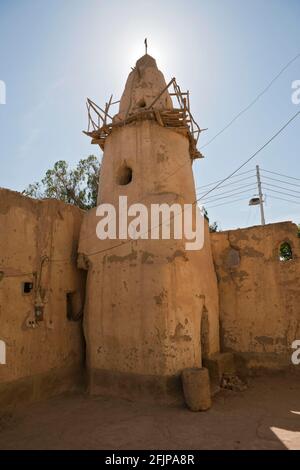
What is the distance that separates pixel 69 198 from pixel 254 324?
12.4 meters

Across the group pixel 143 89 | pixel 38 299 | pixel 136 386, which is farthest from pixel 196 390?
pixel 143 89

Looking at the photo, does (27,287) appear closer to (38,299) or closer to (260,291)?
(38,299)

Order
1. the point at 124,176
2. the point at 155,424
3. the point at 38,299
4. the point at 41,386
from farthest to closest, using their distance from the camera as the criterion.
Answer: the point at 124,176 < the point at 38,299 < the point at 41,386 < the point at 155,424

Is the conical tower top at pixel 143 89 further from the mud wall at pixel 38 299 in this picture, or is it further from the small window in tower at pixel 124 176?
the mud wall at pixel 38 299

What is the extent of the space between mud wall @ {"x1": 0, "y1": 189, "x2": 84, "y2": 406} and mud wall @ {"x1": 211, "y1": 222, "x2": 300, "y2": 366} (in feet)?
15.7

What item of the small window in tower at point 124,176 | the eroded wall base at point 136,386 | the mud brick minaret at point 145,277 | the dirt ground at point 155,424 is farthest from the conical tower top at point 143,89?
the dirt ground at point 155,424

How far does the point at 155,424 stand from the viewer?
678cm

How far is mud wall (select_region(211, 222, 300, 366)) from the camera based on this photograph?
9.89 m

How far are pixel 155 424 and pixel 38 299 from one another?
4.15 m

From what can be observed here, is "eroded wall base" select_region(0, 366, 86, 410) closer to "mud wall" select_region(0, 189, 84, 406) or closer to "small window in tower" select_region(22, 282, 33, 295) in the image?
"mud wall" select_region(0, 189, 84, 406)

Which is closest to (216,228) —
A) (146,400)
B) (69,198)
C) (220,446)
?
(69,198)

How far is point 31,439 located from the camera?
626cm

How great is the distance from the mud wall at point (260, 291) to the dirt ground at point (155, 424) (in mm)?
1735

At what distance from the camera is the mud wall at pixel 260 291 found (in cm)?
989
